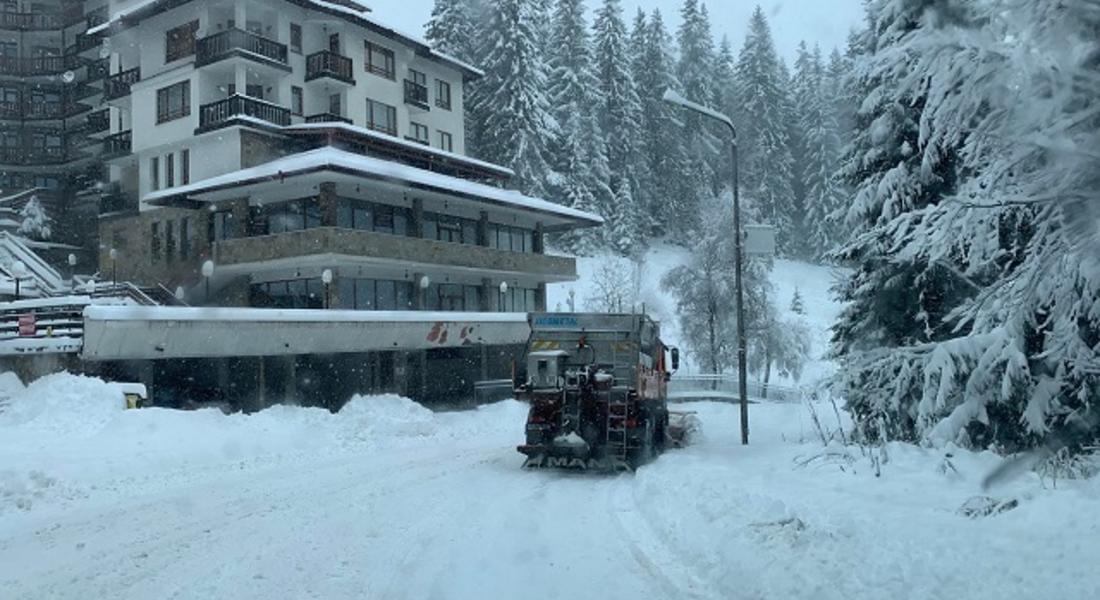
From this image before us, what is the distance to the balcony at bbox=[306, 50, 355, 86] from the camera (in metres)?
40.3

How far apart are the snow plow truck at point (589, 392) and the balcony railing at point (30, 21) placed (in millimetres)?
52113

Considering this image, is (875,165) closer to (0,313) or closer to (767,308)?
(0,313)

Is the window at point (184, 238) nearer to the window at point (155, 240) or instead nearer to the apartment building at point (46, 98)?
the window at point (155, 240)

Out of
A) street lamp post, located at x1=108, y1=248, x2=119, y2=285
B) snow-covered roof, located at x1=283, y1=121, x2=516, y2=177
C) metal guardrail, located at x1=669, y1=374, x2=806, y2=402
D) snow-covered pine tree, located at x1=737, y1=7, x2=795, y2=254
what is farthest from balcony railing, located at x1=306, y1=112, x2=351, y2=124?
snow-covered pine tree, located at x1=737, y1=7, x2=795, y2=254

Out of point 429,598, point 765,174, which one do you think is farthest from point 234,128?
point 765,174

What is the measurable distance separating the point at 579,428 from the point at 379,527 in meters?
6.94

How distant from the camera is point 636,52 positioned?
7681 cm

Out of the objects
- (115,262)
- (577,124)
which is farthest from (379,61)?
(577,124)

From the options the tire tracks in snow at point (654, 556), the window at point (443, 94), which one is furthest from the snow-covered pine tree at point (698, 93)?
the tire tracks in snow at point (654, 556)

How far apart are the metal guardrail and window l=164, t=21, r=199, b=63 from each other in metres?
27.2

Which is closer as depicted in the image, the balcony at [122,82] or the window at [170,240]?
the window at [170,240]

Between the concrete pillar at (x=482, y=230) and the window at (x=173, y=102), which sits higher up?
the window at (x=173, y=102)

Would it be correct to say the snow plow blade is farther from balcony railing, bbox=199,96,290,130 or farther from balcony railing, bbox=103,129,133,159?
balcony railing, bbox=103,129,133,159

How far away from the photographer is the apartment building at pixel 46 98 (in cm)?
5462
